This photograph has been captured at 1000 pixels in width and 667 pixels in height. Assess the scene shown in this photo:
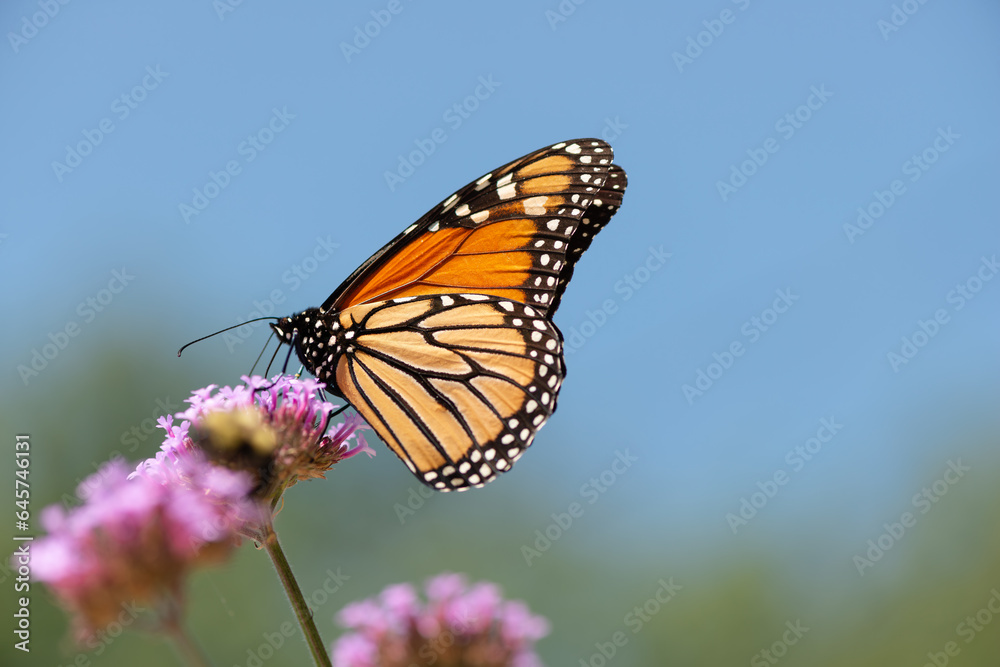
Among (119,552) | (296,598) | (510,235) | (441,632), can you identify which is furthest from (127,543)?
(510,235)

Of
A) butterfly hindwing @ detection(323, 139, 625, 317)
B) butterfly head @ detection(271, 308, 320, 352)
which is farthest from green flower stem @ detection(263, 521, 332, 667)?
butterfly hindwing @ detection(323, 139, 625, 317)

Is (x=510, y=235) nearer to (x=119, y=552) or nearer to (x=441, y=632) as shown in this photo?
(x=441, y=632)

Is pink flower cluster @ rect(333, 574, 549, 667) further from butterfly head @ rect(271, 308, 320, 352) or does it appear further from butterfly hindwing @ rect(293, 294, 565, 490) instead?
butterfly head @ rect(271, 308, 320, 352)

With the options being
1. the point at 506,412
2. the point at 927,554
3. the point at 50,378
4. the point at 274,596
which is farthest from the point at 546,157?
the point at 50,378

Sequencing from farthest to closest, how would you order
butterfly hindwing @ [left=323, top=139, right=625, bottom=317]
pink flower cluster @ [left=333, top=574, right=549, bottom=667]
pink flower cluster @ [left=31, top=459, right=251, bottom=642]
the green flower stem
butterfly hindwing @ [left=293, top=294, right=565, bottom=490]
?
butterfly hindwing @ [left=323, top=139, right=625, bottom=317] → butterfly hindwing @ [left=293, top=294, right=565, bottom=490] → pink flower cluster @ [left=333, top=574, right=549, bottom=667] → the green flower stem → pink flower cluster @ [left=31, top=459, right=251, bottom=642]

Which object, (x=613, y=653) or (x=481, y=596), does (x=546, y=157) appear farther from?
(x=613, y=653)

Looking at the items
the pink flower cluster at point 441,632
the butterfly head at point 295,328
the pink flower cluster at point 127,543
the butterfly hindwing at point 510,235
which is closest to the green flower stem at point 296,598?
the pink flower cluster at point 441,632
